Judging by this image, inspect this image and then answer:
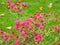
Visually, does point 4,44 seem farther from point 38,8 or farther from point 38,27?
point 38,8

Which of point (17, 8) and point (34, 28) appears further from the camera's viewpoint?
point (17, 8)

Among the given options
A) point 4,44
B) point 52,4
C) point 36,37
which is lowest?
point 52,4

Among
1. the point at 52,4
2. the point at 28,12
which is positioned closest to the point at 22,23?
the point at 28,12

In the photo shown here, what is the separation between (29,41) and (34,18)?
1.20 ft

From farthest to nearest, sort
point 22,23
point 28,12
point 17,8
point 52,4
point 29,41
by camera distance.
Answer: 1. point 52,4
2. point 28,12
3. point 17,8
4. point 29,41
5. point 22,23

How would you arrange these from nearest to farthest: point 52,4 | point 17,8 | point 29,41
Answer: point 29,41
point 17,8
point 52,4

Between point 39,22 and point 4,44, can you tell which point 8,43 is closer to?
point 4,44

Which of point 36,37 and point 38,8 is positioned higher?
point 36,37

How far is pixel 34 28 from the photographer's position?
13.5ft

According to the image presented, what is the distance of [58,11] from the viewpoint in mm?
8047

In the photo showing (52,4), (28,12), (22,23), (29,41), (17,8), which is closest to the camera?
(22,23)

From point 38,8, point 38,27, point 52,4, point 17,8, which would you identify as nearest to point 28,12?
point 38,8

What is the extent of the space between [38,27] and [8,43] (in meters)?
0.51

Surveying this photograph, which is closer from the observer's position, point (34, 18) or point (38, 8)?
point (34, 18)
